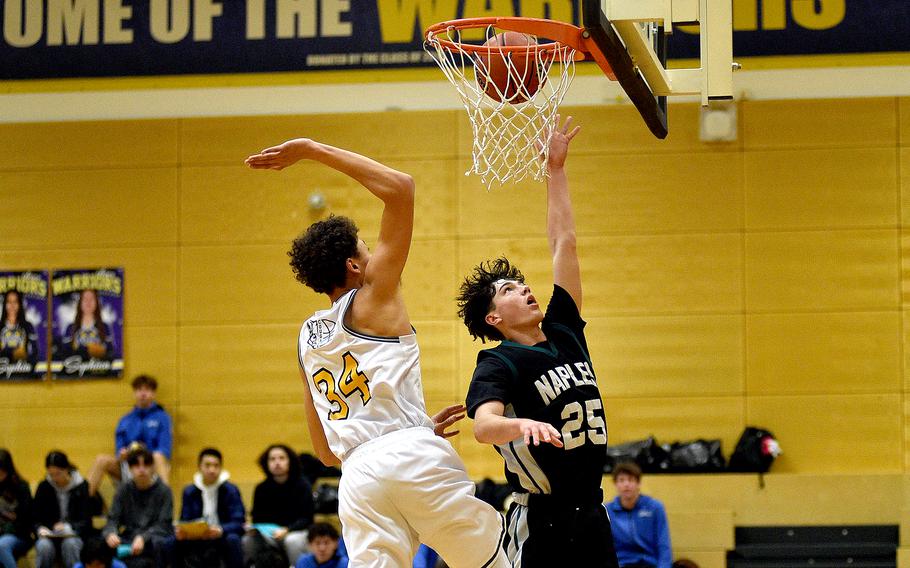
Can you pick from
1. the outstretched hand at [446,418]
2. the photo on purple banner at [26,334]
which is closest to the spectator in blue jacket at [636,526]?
the outstretched hand at [446,418]

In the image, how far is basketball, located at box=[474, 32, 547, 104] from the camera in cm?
571

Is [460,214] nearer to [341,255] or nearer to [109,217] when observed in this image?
[109,217]

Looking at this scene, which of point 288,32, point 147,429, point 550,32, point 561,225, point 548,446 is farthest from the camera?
point 288,32

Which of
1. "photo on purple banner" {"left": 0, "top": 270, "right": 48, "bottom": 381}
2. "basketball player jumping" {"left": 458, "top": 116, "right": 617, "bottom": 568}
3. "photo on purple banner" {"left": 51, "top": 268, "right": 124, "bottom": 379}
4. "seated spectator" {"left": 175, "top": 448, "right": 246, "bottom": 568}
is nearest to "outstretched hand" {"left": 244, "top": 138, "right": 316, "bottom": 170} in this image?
"basketball player jumping" {"left": 458, "top": 116, "right": 617, "bottom": 568}

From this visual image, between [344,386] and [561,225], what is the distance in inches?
46.5

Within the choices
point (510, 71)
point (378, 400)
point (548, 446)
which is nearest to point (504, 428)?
point (548, 446)

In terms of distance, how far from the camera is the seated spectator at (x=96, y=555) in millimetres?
9695

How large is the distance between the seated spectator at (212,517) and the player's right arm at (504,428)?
20.6 ft

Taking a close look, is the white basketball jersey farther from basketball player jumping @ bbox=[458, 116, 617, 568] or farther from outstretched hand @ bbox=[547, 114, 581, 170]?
outstretched hand @ bbox=[547, 114, 581, 170]

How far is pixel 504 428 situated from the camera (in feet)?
13.3

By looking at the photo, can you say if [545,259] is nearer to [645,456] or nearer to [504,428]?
[645,456]

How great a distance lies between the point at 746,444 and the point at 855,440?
1.13 metres

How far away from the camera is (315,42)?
39.3 ft

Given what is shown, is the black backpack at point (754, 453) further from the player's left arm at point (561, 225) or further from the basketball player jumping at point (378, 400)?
the basketball player jumping at point (378, 400)
